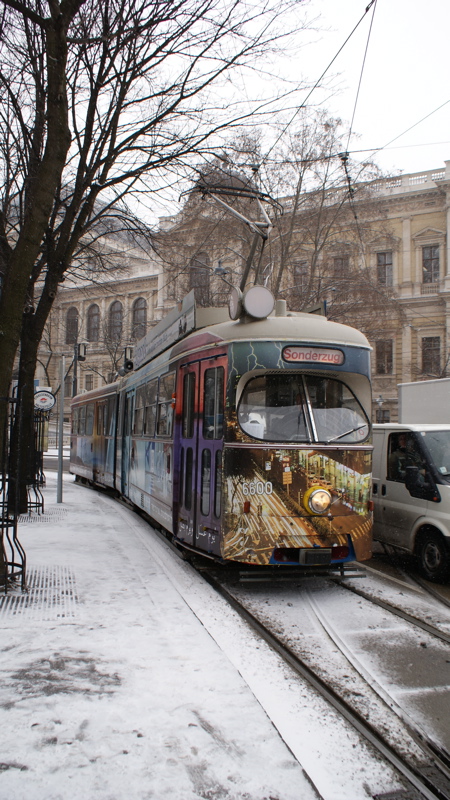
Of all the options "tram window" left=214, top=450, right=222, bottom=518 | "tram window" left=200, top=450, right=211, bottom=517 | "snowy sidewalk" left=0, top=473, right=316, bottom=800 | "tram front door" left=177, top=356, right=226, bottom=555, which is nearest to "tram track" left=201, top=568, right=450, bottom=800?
"snowy sidewalk" left=0, top=473, right=316, bottom=800

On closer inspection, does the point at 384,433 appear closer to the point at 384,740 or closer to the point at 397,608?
the point at 397,608

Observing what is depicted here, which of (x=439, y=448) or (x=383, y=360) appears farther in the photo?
(x=383, y=360)

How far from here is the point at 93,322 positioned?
6003cm

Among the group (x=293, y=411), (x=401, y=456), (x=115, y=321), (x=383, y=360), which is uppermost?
(x=115, y=321)

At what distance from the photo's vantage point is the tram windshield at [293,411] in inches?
248

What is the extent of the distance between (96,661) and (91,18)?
791 cm

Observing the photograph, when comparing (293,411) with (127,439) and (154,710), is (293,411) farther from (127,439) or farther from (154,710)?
(127,439)

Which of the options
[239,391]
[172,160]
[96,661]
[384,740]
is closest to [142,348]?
[172,160]

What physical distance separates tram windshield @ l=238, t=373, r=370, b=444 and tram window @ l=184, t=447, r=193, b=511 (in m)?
1.33

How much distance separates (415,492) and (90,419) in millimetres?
12255

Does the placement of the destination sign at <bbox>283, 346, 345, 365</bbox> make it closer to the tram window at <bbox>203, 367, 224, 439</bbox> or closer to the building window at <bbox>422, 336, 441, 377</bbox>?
the tram window at <bbox>203, 367, 224, 439</bbox>

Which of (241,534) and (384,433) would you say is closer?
(241,534)

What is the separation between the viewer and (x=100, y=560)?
769 cm

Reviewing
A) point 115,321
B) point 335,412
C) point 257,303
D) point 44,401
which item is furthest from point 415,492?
point 115,321
